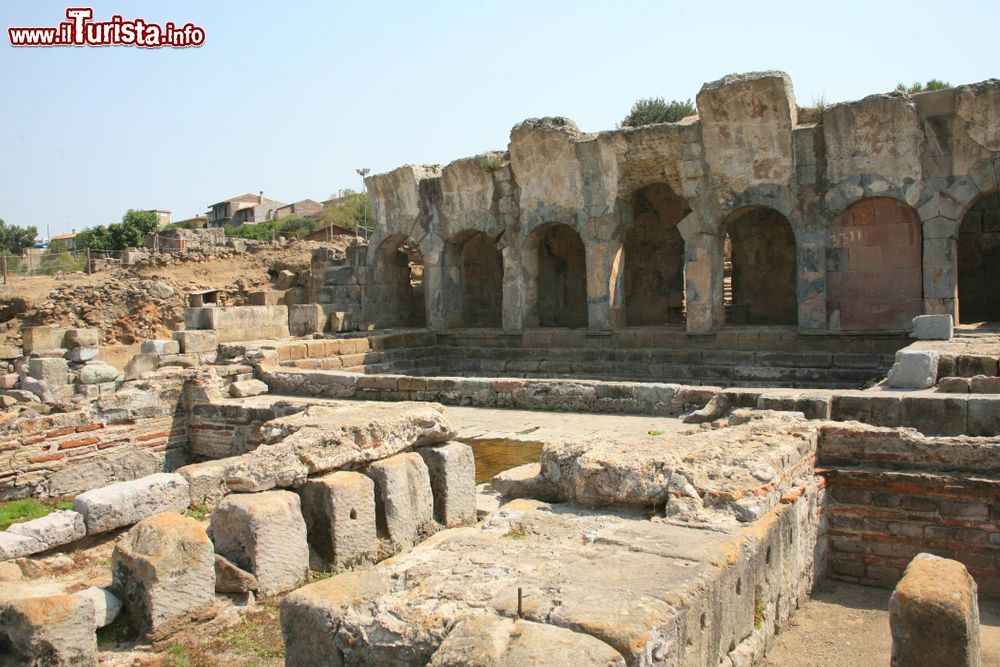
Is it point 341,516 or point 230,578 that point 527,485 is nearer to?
point 341,516

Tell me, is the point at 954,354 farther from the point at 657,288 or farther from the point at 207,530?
the point at 657,288

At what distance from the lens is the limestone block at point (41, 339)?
13773 mm

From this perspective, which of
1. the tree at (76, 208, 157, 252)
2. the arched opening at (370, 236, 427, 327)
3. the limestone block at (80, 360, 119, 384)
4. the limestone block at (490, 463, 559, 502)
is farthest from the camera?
the tree at (76, 208, 157, 252)

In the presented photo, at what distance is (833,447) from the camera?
5.40 m

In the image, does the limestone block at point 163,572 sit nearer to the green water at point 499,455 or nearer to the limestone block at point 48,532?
the limestone block at point 48,532

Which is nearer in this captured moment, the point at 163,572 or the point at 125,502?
the point at 163,572

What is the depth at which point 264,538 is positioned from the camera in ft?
14.5

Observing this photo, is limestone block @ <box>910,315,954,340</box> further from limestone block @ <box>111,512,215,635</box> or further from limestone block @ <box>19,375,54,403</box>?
limestone block @ <box>19,375,54,403</box>

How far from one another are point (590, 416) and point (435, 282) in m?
8.72

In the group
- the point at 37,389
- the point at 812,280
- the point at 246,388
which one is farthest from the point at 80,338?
the point at 812,280

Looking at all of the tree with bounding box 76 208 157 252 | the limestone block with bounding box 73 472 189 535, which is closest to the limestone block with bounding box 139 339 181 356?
the limestone block with bounding box 73 472 189 535

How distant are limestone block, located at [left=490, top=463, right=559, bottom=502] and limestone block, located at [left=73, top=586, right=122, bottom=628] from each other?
2.14 meters

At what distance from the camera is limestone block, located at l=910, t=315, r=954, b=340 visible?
9805mm

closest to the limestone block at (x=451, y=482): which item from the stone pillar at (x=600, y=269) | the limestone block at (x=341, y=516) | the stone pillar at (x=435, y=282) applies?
the limestone block at (x=341, y=516)
